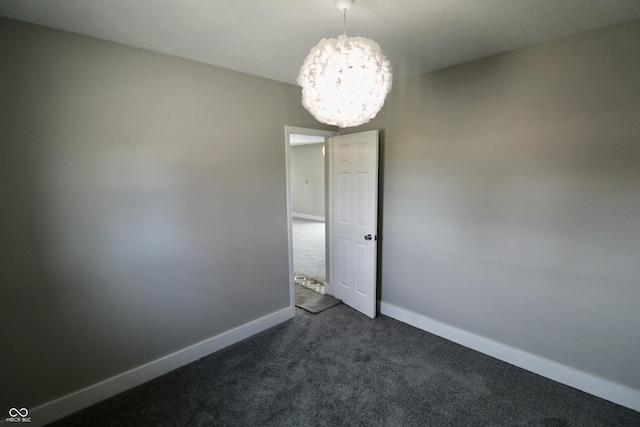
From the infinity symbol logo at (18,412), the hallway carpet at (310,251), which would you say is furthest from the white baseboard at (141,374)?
the hallway carpet at (310,251)

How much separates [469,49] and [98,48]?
2596 millimetres

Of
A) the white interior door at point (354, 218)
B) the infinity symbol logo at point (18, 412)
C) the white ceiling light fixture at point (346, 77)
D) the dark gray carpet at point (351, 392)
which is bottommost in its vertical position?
the dark gray carpet at point (351, 392)

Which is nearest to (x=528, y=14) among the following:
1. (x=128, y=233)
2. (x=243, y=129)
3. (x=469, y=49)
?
(x=469, y=49)

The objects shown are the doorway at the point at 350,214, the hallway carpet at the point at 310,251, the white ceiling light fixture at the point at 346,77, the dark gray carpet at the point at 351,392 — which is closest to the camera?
the white ceiling light fixture at the point at 346,77

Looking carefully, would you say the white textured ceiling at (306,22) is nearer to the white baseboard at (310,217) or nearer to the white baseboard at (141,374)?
the white baseboard at (141,374)

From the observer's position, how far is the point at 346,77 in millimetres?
1232

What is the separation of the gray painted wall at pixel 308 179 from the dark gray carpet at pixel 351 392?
20.5ft

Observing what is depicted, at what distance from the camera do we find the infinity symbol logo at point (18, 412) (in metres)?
1.78

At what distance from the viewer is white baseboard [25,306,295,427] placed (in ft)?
6.24

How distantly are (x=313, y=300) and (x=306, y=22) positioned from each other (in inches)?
114

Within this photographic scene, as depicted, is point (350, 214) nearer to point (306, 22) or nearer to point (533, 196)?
point (533, 196)

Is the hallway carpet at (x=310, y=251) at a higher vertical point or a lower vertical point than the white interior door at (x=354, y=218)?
lower

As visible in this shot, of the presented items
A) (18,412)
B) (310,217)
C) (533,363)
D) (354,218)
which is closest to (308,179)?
(310,217)

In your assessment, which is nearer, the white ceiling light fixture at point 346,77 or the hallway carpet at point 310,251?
the white ceiling light fixture at point 346,77
